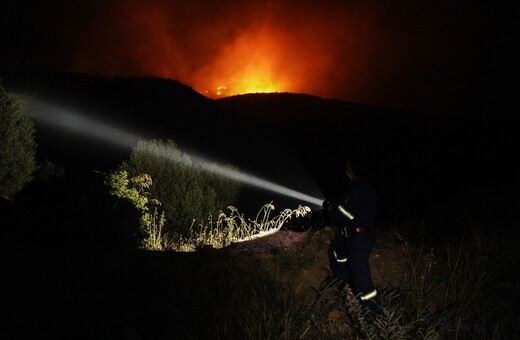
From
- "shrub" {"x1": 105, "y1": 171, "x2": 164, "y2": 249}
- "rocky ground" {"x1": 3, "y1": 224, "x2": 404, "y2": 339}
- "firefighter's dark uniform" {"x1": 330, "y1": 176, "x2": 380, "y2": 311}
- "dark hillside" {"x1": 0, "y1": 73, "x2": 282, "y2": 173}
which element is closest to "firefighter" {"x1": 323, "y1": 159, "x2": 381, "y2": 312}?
"firefighter's dark uniform" {"x1": 330, "y1": 176, "x2": 380, "y2": 311}

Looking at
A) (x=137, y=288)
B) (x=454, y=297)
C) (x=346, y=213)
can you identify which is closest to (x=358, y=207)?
(x=346, y=213)

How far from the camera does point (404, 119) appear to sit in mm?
49875

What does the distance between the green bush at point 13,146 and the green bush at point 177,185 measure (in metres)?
2.28

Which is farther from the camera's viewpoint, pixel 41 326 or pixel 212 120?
pixel 212 120

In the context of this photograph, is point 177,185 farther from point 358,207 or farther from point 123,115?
point 123,115

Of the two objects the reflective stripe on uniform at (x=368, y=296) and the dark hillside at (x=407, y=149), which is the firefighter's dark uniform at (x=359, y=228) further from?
the dark hillside at (x=407, y=149)

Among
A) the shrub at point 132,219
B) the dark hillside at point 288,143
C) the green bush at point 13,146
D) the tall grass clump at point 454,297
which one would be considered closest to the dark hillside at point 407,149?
the dark hillside at point 288,143

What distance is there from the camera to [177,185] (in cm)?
1037

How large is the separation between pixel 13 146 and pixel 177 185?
149 inches

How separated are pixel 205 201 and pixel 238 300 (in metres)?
5.97

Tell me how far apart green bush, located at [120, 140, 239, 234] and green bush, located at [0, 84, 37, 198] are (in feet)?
7.48

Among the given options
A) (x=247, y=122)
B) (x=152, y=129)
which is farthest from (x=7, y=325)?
(x=247, y=122)

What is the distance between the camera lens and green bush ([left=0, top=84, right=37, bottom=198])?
9.85 meters

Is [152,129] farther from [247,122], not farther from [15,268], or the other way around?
[15,268]
